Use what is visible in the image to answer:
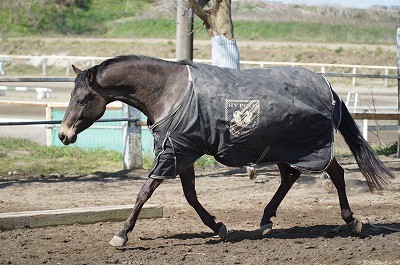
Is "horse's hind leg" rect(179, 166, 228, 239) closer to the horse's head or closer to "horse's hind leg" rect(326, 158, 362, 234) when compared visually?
the horse's head

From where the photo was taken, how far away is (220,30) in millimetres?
12328

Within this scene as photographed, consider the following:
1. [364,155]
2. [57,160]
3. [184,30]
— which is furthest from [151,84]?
[57,160]

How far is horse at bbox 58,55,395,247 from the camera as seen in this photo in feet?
22.9

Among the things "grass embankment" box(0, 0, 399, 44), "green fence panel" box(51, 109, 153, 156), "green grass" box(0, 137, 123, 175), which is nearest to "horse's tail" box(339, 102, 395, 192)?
"green grass" box(0, 137, 123, 175)

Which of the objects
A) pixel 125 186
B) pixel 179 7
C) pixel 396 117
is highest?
pixel 179 7

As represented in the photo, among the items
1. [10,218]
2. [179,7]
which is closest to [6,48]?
[179,7]

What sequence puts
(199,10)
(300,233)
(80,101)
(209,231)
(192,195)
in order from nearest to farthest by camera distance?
(80,101) < (192,195) < (300,233) < (209,231) < (199,10)

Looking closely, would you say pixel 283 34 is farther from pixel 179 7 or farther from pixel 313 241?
pixel 313 241

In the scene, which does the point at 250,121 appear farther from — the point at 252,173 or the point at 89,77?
the point at 252,173

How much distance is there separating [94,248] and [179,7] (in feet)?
21.5

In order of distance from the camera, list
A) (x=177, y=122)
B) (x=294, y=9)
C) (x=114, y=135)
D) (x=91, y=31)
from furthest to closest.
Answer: (x=91, y=31) < (x=294, y=9) < (x=114, y=135) < (x=177, y=122)

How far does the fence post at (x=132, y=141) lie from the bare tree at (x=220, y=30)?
1457 mm

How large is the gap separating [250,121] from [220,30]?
214 inches

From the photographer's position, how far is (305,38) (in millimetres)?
46594
